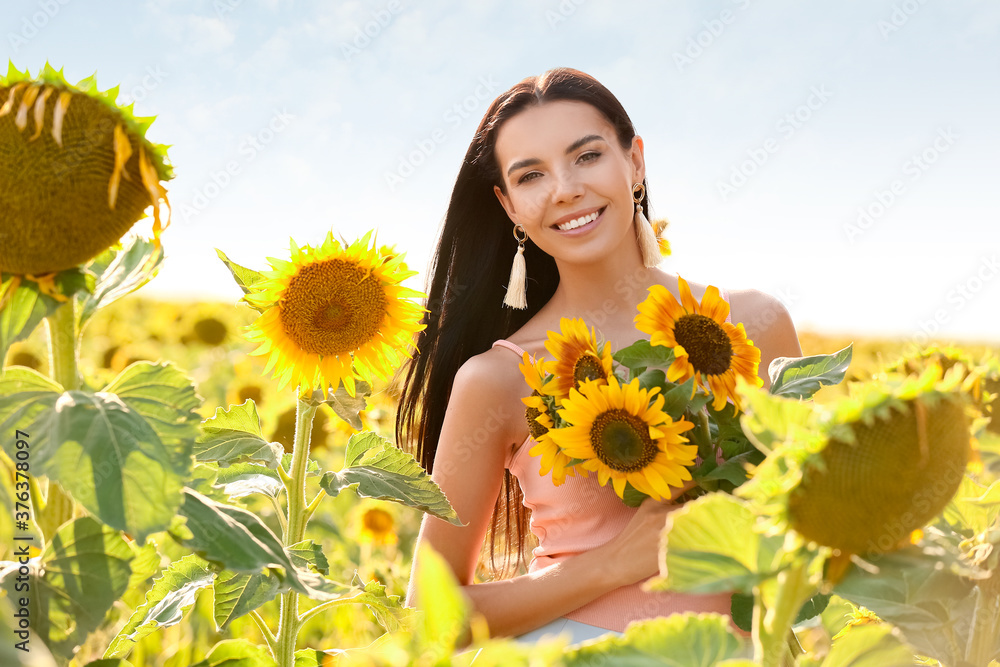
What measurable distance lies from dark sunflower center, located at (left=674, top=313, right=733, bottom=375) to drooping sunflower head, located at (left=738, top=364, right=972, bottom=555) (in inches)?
26.9

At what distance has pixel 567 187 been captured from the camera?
2.06 metres

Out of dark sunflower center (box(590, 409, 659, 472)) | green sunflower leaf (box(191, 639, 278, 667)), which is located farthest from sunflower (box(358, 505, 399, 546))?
green sunflower leaf (box(191, 639, 278, 667))

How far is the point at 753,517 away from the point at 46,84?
0.59 m

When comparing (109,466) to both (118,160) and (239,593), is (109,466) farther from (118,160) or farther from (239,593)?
(239,593)

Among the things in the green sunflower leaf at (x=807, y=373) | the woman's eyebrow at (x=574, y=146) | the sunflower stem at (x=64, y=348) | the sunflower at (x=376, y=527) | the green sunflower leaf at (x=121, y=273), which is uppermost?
the woman's eyebrow at (x=574, y=146)

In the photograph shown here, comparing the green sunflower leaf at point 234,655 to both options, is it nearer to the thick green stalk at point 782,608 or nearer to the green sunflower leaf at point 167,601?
the green sunflower leaf at point 167,601

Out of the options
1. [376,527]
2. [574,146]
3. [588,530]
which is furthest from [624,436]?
[376,527]

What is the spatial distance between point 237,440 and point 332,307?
271mm

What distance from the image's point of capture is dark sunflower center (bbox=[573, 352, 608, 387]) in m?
1.21

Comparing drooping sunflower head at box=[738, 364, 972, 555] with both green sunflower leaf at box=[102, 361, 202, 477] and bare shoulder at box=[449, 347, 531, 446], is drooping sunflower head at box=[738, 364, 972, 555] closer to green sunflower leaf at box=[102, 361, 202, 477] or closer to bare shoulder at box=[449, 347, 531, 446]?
green sunflower leaf at box=[102, 361, 202, 477]

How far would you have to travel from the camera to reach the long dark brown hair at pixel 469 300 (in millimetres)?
2504

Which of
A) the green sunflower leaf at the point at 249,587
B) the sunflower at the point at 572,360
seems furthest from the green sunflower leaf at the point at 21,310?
the sunflower at the point at 572,360

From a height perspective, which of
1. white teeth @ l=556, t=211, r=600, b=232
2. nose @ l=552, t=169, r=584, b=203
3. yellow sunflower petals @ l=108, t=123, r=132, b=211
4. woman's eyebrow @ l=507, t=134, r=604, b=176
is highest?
woman's eyebrow @ l=507, t=134, r=604, b=176

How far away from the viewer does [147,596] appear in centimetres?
102
